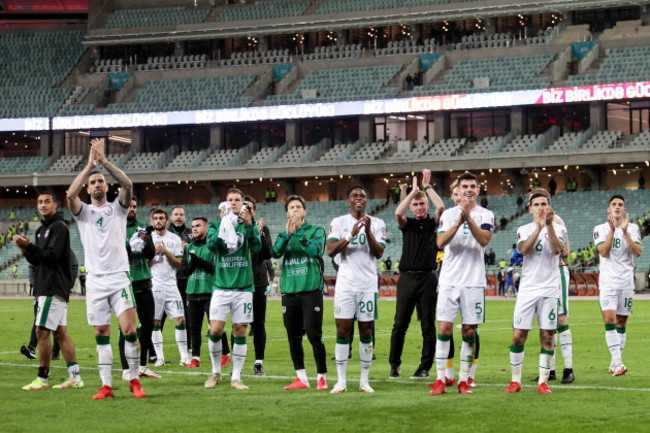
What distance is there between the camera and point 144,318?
1486 cm

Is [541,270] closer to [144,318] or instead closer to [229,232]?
[229,232]

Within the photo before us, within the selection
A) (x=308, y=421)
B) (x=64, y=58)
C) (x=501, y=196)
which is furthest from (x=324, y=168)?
(x=308, y=421)

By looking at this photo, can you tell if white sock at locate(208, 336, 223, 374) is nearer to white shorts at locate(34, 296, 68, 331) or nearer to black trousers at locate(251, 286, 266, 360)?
black trousers at locate(251, 286, 266, 360)

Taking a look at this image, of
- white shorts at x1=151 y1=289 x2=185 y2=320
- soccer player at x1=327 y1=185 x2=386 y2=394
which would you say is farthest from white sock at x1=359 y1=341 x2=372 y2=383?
white shorts at x1=151 y1=289 x2=185 y2=320

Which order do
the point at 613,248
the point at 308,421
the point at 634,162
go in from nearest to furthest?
the point at 308,421, the point at 613,248, the point at 634,162

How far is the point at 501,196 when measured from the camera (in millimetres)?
62875

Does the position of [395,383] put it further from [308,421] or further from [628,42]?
[628,42]

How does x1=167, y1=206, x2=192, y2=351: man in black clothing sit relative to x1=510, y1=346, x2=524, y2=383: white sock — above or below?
above

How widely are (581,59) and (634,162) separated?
28.6ft

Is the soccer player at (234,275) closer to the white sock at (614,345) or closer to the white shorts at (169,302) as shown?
the white shorts at (169,302)

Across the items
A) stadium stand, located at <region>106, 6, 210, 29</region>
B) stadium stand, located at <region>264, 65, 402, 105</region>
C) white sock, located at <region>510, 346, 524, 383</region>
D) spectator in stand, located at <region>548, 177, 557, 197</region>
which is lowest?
white sock, located at <region>510, 346, 524, 383</region>

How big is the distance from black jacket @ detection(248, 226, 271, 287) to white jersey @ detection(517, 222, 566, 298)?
3.53 meters

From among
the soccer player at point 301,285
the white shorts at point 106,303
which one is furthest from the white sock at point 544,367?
the white shorts at point 106,303

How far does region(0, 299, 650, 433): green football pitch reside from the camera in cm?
1004
